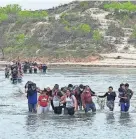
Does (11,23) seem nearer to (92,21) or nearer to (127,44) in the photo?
(92,21)

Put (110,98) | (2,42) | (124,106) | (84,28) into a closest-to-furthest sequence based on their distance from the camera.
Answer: (110,98) → (124,106) → (84,28) → (2,42)

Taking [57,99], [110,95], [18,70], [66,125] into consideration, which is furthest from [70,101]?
[18,70]

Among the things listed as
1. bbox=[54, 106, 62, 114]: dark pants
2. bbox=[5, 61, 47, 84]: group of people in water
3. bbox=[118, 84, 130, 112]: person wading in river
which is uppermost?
bbox=[5, 61, 47, 84]: group of people in water

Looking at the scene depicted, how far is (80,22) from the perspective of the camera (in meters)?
110

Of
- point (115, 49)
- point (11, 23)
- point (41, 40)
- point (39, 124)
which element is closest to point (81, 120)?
point (39, 124)

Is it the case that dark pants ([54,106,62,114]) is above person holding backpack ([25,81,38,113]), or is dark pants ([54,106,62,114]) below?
below

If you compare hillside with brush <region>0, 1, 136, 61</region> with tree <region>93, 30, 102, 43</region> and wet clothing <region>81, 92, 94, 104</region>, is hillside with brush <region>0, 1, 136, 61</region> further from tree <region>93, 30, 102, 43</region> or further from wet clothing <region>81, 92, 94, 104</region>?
wet clothing <region>81, 92, 94, 104</region>

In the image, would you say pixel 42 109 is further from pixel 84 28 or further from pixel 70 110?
pixel 84 28

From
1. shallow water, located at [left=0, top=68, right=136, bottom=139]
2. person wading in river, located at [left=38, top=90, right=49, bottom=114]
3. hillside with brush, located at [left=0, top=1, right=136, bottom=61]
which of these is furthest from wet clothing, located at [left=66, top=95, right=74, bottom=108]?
hillside with brush, located at [left=0, top=1, right=136, bottom=61]

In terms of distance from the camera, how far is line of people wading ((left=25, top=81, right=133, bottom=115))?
27094mm

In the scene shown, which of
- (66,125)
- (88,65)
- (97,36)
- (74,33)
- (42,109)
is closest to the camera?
(66,125)

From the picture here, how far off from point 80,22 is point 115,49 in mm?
17889

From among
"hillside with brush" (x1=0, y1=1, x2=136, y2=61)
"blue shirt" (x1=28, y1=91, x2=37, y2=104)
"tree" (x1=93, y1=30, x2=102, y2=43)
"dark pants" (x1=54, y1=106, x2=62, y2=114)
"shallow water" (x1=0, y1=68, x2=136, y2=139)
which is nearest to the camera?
"shallow water" (x1=0, y1=68, x2=136, y2=139)

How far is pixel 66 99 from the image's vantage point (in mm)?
26781
